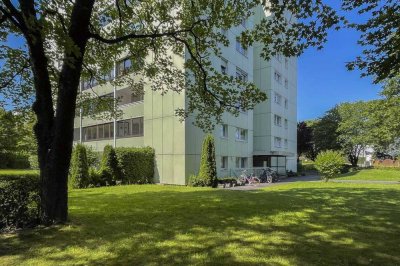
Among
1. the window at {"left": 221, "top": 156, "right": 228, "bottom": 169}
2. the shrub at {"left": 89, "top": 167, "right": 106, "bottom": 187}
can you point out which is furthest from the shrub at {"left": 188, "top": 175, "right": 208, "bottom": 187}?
the shrub at {"left": 89, "top": 167, "right": 106, "bottom": 187}

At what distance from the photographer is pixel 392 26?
22.5 ft

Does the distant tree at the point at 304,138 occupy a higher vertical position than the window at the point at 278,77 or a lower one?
lower

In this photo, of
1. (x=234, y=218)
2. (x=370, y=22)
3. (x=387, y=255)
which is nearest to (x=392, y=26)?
(x=370, y=22)

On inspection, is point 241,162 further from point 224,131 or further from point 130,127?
point 130,127

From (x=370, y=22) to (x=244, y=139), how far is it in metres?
22.9

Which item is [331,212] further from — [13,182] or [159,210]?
[13,182]

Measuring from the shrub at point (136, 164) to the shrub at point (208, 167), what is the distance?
187 inches

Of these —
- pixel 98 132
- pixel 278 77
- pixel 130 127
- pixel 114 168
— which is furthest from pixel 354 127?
pixel 114 168

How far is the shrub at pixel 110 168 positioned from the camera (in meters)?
22.3

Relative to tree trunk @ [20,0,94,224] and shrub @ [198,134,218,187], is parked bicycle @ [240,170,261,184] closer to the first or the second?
shrub @ [198,134,218,187]

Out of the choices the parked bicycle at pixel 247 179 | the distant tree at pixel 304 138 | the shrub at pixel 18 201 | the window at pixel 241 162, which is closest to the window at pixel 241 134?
the window at pixel 241 162

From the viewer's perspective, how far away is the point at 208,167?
21.8 meters

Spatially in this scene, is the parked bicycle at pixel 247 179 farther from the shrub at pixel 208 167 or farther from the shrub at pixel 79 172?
the shrub at pixel 79 172

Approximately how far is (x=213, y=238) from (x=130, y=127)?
75.1 ft
